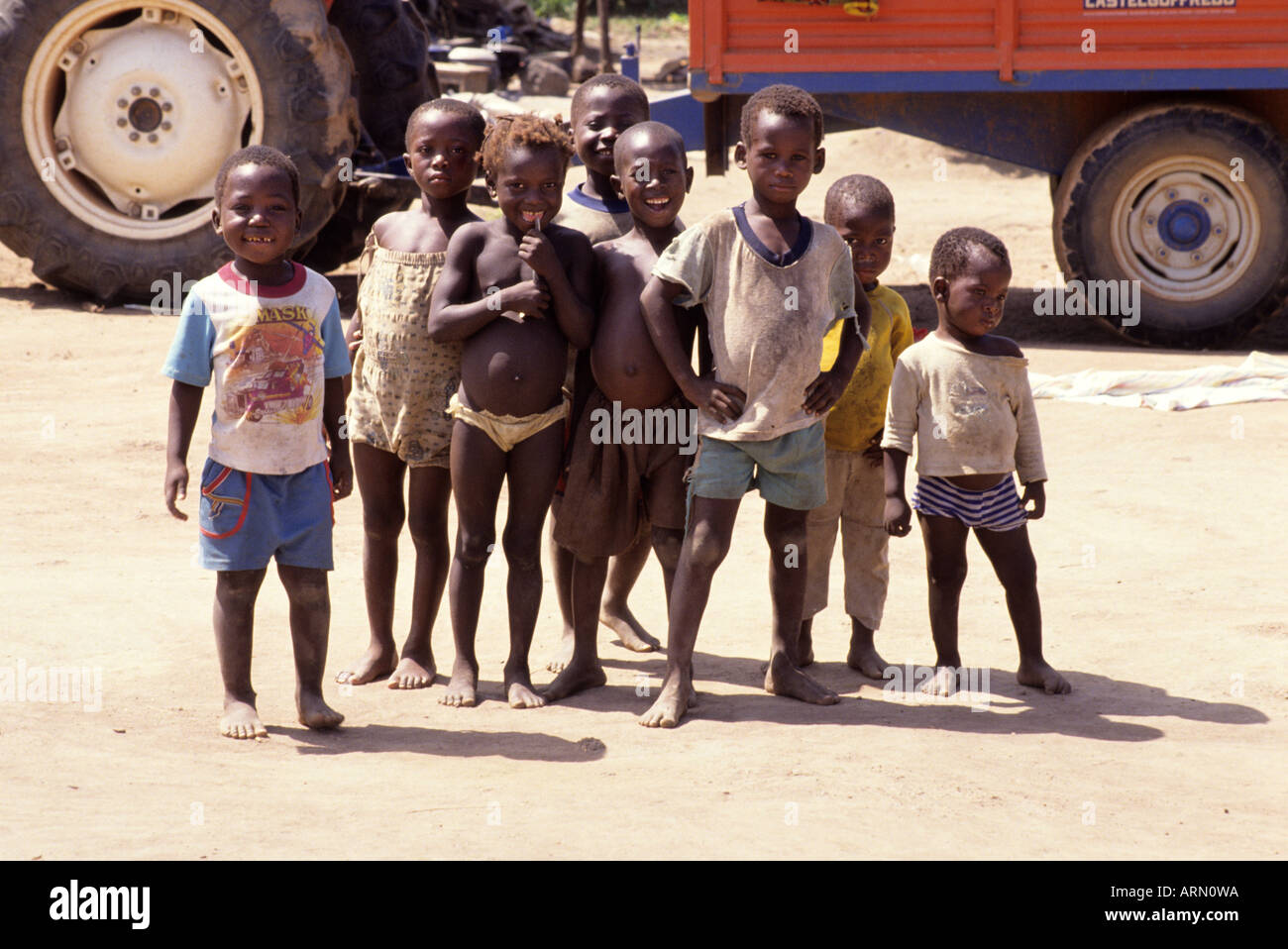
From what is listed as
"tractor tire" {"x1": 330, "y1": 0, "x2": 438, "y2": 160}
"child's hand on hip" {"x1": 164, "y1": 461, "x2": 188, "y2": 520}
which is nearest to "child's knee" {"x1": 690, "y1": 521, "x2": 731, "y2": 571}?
"child's hand on hip" {"x1": 164, "y1": 461, "x2": 188, "y2": 520}

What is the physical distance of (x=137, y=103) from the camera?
8.64 m

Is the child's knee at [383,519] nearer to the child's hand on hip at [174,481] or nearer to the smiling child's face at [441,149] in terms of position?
the child's hand on hip at [174,481]

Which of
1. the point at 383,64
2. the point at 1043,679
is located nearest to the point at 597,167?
the point at 1043,679

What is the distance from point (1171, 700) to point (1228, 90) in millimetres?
5834

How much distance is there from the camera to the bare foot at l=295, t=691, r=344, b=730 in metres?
3.93

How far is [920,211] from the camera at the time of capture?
1377 centimetres

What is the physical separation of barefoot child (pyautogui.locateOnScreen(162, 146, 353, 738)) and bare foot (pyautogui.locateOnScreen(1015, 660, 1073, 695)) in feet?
6.41

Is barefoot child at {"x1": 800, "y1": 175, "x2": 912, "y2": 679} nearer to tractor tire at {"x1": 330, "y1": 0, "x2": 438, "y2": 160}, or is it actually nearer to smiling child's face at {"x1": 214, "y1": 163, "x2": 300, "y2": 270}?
smiling child's face at {"x1": 214, "y1": 163, "x2": 300, "y2": 270}

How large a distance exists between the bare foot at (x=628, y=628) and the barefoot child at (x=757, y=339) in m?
0.80

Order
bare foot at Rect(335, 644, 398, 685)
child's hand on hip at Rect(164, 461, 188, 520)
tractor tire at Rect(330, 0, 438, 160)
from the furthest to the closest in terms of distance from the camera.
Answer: tractor tire at Rect(330, 0, 438, 160)
bare foot at Rect(335, 644, 398, 685)
child's hand on hip at Rect(164, 461, 188, 520)

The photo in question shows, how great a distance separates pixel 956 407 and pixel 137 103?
615 centimetres

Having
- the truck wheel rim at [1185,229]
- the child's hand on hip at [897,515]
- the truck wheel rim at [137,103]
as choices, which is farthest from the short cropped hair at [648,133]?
the truck wheel rim at [1185,229]

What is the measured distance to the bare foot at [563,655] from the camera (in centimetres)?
457

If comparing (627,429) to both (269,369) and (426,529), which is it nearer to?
(426,529)
